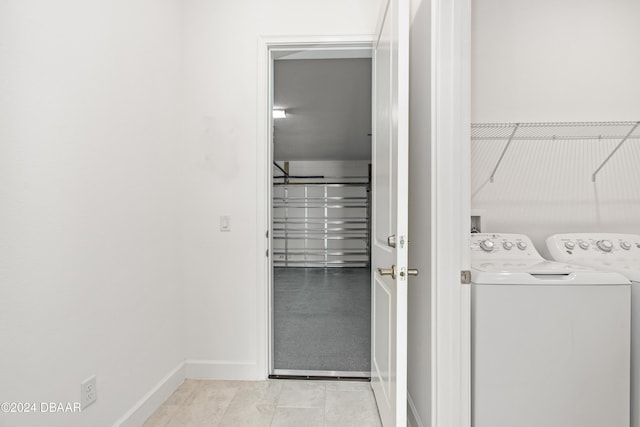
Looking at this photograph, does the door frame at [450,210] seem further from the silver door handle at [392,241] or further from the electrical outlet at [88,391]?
the electrical outlet at [88,391]

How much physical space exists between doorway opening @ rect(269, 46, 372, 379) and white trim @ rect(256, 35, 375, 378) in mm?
58

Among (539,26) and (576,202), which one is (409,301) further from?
(539,26)

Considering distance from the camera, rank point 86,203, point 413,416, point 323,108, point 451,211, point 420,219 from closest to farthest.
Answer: point 451,211 < point 86,203 < point 420,219 < point 413,416 < point 323,108

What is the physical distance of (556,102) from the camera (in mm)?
1838

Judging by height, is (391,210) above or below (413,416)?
above

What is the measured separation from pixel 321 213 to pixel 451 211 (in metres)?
5.95

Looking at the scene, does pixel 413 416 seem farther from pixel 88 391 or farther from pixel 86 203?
pixel 86 203

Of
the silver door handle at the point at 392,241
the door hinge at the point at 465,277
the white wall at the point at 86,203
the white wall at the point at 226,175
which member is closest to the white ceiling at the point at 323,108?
the white wall at the point at 226,175

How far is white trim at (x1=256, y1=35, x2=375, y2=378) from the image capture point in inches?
82.7

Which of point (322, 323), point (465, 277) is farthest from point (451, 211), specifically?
point (322, 323)

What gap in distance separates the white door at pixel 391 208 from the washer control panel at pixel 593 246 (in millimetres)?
903

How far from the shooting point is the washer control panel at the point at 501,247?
1610 millimetres

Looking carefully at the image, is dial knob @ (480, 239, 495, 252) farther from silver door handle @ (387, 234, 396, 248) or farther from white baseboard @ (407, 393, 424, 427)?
white baseboard @ (407, 393, 424, 427)

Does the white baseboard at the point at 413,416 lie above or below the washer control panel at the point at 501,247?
below
